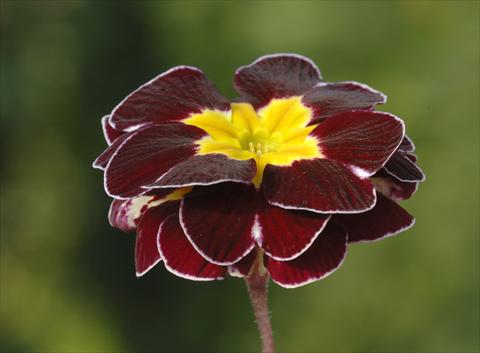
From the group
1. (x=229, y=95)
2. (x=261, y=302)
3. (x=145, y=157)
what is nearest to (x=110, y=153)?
(x=145, y=157)

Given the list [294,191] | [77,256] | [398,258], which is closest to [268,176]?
[294,191]

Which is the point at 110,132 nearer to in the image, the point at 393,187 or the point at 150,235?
the point at 150,235

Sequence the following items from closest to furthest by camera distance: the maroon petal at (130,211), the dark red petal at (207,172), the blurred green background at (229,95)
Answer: the dark red petal at (207,172) < the maroon petal at (130,211) < the blurred green background at (229,95)

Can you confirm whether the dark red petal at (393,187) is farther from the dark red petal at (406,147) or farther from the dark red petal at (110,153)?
the dark red petal at (110,153)

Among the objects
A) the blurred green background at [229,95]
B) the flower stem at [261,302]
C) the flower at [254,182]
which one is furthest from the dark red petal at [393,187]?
the blurred green background at [229,95]

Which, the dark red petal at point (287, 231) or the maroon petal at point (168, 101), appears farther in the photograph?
the maroon petal at point (168, 101)

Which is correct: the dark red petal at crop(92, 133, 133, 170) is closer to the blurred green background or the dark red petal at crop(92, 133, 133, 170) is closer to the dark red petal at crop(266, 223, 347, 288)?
the dark red petal at crop(266, 223, 347, 288)

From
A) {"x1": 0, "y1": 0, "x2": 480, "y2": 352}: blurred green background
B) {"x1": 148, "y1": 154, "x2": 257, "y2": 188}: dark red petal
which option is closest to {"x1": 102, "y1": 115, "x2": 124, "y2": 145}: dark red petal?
{"x1": 148, "y1": 154, "x2": 257, "y2": 188}: dark red petal
